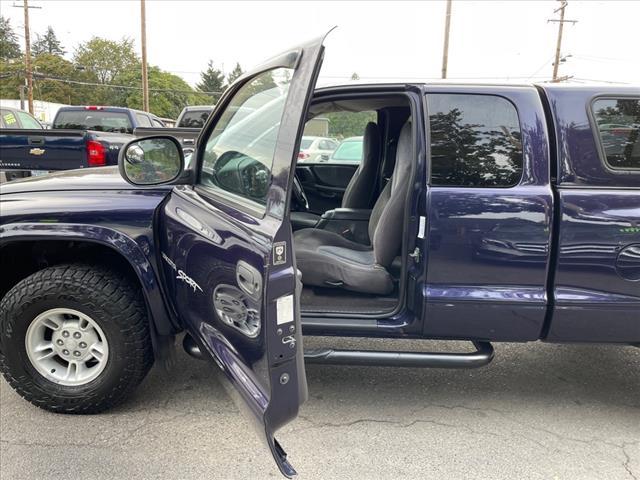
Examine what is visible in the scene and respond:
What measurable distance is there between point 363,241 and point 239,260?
1943 millimetres

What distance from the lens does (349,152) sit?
675cm

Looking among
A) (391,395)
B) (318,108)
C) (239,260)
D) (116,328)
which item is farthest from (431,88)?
(116,328)

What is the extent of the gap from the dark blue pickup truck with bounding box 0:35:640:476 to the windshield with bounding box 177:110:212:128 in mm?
8544

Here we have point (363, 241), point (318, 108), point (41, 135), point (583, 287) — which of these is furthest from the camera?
point (41, 135)

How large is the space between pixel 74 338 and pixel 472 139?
239cm

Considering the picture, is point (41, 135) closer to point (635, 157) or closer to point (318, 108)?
point (318, 108)

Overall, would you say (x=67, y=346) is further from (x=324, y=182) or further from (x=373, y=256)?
(x=324, y=182)

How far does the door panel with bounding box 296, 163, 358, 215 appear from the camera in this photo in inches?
195

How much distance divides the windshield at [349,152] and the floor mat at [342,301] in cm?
320

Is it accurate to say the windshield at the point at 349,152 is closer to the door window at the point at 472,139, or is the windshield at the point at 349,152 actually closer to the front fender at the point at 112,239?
the door window at the point at 472,139

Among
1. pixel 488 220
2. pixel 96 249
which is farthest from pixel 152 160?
pixel 488 220

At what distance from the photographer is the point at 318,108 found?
11.0 feet

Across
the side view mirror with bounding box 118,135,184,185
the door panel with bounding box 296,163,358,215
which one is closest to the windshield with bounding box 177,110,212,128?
the door panel with bounding box 296,163,358,215

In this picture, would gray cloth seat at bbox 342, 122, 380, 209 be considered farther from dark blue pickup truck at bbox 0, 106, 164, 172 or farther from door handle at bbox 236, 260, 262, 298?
dark blue pickup truck at bbox 0, 106, 164, 172
